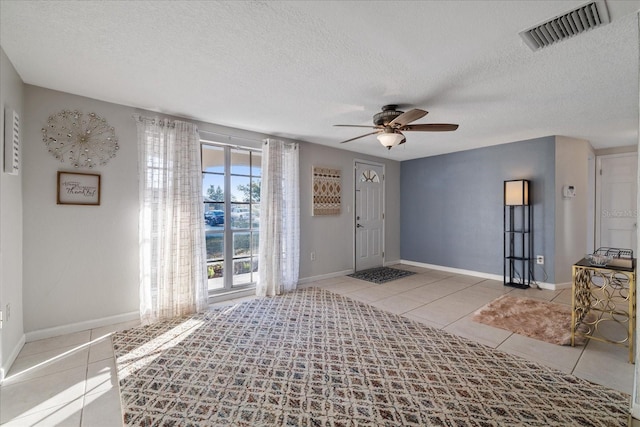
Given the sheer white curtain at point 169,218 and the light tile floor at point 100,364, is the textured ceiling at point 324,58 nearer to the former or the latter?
the sheer white curtain at point 169,218

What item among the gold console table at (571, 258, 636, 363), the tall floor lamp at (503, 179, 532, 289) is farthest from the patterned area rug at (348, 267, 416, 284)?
the gold console table at (571, 258, 636, 363)

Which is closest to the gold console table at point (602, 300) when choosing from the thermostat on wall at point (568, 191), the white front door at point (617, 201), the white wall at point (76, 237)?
the thermostat on wall at point (568, 191)

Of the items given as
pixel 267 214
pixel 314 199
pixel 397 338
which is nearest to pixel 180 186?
pixel 267 214

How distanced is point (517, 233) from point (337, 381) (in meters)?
4.43

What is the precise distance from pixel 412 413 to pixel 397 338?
3.41 feet

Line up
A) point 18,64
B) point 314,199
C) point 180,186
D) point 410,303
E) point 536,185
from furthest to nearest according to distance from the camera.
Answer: point 314,199 → point 536,185 → point 410,303 → point 180,186 → point 18,64

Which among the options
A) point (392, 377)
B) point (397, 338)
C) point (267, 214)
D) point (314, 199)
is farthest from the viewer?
point (314, 199)

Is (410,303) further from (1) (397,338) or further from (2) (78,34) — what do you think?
(2) (78,34)

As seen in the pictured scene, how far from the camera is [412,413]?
1794 mm

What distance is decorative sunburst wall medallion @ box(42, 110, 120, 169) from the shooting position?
2.85 m

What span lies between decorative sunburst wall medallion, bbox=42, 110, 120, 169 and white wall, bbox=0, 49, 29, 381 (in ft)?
0.68

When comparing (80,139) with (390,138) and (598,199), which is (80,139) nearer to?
(390,138)

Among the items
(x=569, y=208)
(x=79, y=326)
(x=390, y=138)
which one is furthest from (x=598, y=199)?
(x=79, y=326)

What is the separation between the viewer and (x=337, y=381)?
6.97ft
